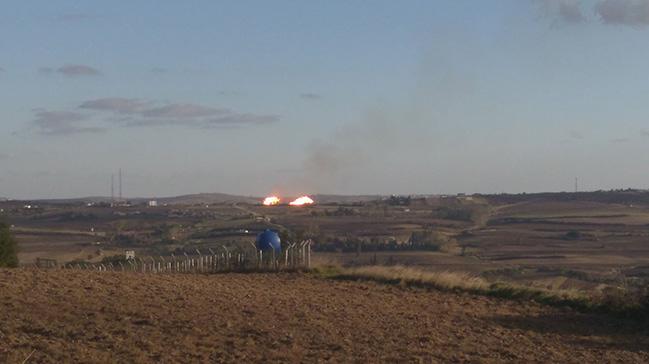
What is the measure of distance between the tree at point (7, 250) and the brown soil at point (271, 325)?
7123 mm

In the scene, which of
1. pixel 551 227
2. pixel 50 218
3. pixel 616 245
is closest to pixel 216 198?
pixel 50 218

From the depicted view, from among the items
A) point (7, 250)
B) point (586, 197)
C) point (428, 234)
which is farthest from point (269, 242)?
point (586, 197)

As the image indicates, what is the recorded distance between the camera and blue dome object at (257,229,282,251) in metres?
34.2

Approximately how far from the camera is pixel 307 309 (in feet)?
71.1

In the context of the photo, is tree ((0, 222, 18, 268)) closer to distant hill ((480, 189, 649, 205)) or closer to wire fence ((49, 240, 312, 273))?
wire fence ((49, 240, 312, 273))

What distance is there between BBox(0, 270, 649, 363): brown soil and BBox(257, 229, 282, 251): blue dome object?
7185 millimetres

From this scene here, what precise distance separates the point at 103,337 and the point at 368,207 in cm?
9663

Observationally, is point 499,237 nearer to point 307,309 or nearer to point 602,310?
point 602,310

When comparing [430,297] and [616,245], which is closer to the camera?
[430,297]

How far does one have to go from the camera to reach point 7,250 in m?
32.8

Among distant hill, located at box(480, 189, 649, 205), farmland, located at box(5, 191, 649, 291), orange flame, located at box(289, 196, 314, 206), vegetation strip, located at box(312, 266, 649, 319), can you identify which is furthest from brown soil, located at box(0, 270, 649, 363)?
distant hill, located at box(480, 189, 649, 205)

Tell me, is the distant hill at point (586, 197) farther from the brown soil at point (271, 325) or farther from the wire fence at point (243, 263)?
the brown soil at point (271, 325)

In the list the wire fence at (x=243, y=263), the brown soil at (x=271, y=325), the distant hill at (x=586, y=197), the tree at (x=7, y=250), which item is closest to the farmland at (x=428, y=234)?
the distant hill at (x=586, y=197)

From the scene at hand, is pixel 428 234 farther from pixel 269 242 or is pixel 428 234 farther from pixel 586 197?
pixel 586 197
